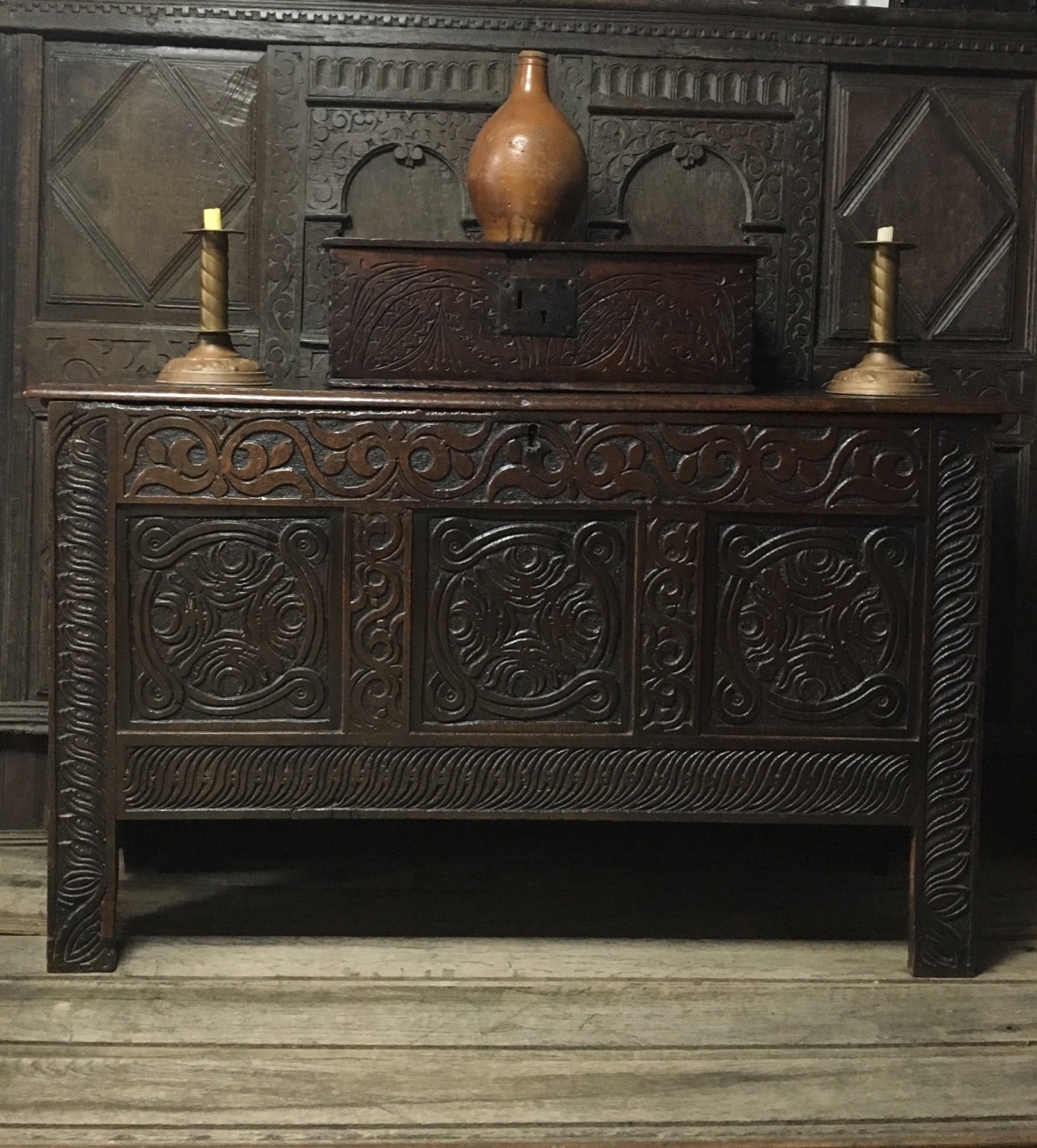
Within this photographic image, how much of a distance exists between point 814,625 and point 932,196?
99 cm

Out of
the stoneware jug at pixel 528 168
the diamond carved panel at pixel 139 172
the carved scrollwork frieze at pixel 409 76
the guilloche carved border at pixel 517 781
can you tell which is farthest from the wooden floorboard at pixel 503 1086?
the carved scrollwork frieze at pixel 409 76

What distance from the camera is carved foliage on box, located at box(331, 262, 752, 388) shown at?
2.11 m

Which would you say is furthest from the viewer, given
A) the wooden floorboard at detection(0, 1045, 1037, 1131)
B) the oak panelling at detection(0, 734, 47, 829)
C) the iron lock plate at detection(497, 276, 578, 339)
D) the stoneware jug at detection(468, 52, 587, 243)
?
the oak panelling at detection(0, 734, 47, 829)

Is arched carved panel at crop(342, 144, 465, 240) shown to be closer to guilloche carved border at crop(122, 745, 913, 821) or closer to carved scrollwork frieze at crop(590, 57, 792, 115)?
carved scrollwork frieze at crop(590, 57, 792, 115)

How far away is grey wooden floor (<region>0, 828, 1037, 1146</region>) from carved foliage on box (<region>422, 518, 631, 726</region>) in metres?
0.43

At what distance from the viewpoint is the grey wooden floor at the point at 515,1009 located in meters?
1.70

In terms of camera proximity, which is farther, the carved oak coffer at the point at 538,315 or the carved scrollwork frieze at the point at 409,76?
the carved scrollwork frieze at the point at 409,76

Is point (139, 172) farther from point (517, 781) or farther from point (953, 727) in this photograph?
point (953, 727)

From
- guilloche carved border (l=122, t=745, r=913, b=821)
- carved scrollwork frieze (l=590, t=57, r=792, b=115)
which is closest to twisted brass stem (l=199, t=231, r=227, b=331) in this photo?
guilloche carved border (l=122, t=745, r=913, b=821)

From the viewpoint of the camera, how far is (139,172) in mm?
2510

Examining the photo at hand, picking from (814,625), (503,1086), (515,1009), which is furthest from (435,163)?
(503,1086)

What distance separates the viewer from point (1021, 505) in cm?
263

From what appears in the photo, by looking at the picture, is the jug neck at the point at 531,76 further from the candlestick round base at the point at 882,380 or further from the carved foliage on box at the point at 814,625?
the carved foliage on box at the point at 814,625

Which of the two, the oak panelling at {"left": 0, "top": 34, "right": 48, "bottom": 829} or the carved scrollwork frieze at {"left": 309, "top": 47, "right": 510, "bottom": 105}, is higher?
the carved scrollwork frieze at {"left": 309, "top": 47, "right": 510, "bottom": 105}
